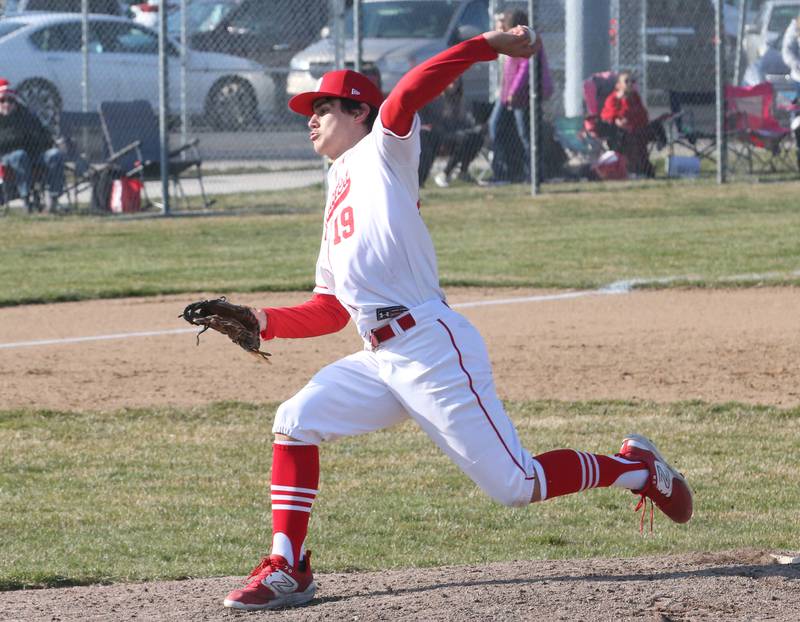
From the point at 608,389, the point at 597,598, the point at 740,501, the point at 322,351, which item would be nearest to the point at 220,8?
the point at 322,351

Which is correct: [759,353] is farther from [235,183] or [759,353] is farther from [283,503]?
[235,183]

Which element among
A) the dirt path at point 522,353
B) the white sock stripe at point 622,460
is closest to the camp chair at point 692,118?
the dirt path at point 522,353

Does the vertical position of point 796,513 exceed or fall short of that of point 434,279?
it falls short

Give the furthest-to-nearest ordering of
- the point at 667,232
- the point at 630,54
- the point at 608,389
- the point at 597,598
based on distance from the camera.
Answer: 1. the point at 630,54
2. the point at 667,232
3. the point at 608,389
4. the point at 597,598

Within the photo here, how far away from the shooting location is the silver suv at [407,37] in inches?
752

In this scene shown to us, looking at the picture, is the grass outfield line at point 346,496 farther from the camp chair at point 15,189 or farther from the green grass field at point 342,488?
the camp chair at point 15,189

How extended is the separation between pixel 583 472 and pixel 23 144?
11.7 metres

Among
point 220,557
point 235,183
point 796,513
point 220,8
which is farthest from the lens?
point 220,8

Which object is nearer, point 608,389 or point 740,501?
point 740,501

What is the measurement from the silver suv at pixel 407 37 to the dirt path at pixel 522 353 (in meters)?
8.44

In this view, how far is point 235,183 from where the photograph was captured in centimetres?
1873

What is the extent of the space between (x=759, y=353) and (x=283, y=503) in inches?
208

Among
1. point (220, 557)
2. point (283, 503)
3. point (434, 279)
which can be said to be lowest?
point (220, 557)

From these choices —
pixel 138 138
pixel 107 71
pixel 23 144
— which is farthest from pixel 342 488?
pixel 107 71
